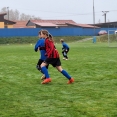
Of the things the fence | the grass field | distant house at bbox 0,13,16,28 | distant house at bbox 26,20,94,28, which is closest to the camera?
the grass field

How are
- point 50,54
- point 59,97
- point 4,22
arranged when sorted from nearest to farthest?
point 59,97 < point 50,54 < point 4,22

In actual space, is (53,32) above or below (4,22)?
below

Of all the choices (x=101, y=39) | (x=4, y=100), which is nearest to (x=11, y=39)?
(x=101, y=39)

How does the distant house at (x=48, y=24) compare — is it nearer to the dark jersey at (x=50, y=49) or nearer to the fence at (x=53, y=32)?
the fence at (x=53, y=32)

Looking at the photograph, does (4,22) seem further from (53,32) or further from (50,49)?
(50,49)

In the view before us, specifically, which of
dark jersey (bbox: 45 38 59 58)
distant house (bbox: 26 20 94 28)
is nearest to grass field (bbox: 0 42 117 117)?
dark jersey (bbox: 45 38 59 58)

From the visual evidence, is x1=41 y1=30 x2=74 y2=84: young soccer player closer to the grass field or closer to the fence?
the grass field

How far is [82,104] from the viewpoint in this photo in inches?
308

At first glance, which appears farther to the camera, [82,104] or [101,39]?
[101,39]

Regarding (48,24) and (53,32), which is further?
(48,24)

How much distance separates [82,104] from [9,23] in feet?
269

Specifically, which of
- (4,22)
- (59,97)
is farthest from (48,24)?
(59,97)

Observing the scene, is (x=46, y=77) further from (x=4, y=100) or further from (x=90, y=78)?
(x=4, y=100)

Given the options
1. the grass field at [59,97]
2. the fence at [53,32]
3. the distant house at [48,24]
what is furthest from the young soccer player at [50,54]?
the distant house at [48,24]
